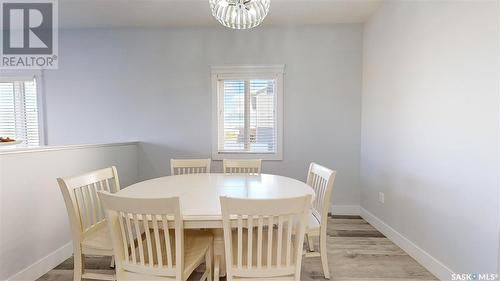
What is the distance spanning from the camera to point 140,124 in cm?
337

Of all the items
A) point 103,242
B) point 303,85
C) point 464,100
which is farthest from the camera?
point 303,85

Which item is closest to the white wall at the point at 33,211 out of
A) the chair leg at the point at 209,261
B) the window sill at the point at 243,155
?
the chair leg at the point at 209,261

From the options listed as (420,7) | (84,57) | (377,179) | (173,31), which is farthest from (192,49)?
(377,179)

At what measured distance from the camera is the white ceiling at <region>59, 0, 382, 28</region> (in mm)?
2678

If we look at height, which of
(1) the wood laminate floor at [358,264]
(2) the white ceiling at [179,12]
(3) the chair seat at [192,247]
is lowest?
(1) the wood laminate floor at [358,264]

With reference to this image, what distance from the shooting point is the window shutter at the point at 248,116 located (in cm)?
331

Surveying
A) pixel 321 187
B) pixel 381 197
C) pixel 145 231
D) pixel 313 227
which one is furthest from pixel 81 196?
pixel 381 197

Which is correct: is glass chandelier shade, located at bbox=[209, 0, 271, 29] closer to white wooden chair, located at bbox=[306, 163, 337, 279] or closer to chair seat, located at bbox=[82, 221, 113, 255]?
white wooden chair, located at bbox=[306, 163, 337, 279]

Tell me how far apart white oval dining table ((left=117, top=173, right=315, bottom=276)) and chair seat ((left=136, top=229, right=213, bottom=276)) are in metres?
0.10

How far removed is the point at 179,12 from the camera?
2.87 meters

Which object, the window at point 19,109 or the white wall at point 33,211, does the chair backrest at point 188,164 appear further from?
the window at point 19,109

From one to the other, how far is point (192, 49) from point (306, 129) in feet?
6.40

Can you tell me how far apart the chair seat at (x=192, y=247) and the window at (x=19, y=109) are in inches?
129

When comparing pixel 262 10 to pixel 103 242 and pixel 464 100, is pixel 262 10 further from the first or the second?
pixel 103 242
